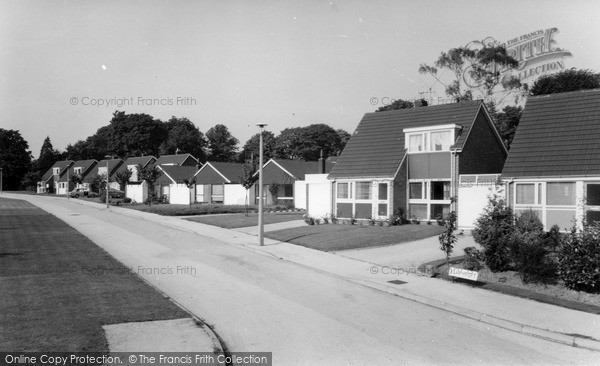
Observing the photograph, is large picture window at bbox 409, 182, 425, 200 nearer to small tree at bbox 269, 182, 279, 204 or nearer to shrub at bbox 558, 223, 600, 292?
shrub at bbox 558, 223, 600, 292

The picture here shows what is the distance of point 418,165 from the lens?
79.9 ft

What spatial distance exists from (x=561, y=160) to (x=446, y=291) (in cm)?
1049

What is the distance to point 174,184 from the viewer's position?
179ft

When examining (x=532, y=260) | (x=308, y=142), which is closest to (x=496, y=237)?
(x=532, y=260)

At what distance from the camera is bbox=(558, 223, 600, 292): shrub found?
10391mm

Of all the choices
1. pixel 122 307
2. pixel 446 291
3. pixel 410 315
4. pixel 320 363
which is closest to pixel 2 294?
pixel 122 307

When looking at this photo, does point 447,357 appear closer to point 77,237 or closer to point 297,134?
point 77,237

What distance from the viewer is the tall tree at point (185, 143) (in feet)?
312

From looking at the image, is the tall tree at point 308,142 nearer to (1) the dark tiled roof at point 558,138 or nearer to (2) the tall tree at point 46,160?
(2) the tall tree at point 46,160

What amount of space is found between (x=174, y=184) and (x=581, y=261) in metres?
48.8

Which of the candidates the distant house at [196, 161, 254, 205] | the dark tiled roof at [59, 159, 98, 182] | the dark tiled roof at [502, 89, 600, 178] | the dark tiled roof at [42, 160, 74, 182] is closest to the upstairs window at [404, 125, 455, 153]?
the dark tiled roof at [502, 89, 600, 178]

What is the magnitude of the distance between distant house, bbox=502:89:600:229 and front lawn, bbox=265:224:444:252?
389 centimetres

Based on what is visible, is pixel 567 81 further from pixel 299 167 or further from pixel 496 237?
pixel 496 237

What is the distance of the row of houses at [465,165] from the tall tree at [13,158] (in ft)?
310
